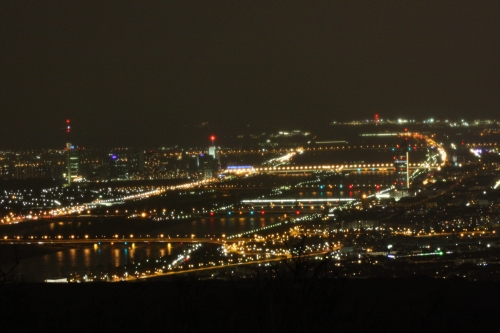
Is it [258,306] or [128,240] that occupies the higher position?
[258,306]

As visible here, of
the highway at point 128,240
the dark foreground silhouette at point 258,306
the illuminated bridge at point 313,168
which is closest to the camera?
the dark foreground silhouette at point 258,306

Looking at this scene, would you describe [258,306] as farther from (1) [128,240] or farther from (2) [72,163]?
(2) [72,163]

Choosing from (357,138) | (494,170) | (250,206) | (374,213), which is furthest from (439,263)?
(357,138)

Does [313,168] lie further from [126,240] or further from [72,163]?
[126,240]

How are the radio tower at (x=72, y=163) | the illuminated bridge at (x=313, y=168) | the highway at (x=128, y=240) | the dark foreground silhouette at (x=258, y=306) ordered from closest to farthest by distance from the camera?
the dark foreground silhouette at (x=258, y=306)
the highway at (x=128, y=240)
the radio tower at (x=72, y=163)
the illuminated bridge at (x=313, y=168)

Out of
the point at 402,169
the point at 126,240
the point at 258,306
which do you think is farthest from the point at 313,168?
Result: the point at 258,306

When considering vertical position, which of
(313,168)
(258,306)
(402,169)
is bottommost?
(313,168)

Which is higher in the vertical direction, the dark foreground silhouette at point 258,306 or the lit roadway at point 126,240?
the dark foreground silhouette at point 258,306

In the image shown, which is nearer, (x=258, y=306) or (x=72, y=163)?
(x=258, y=306)

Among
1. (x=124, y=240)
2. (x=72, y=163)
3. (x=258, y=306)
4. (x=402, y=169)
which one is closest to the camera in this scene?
(x=258, y=306)

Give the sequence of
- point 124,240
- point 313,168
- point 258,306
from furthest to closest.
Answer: point 313,168
point 124,240
point 258,306

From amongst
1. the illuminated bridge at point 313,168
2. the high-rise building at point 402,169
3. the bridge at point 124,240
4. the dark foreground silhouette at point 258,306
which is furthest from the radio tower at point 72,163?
the dark foreground silhouette at point 258,306

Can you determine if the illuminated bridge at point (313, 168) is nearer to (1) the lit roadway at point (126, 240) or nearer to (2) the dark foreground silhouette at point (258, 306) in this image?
(1) the lit roadway at point (126, 240)
